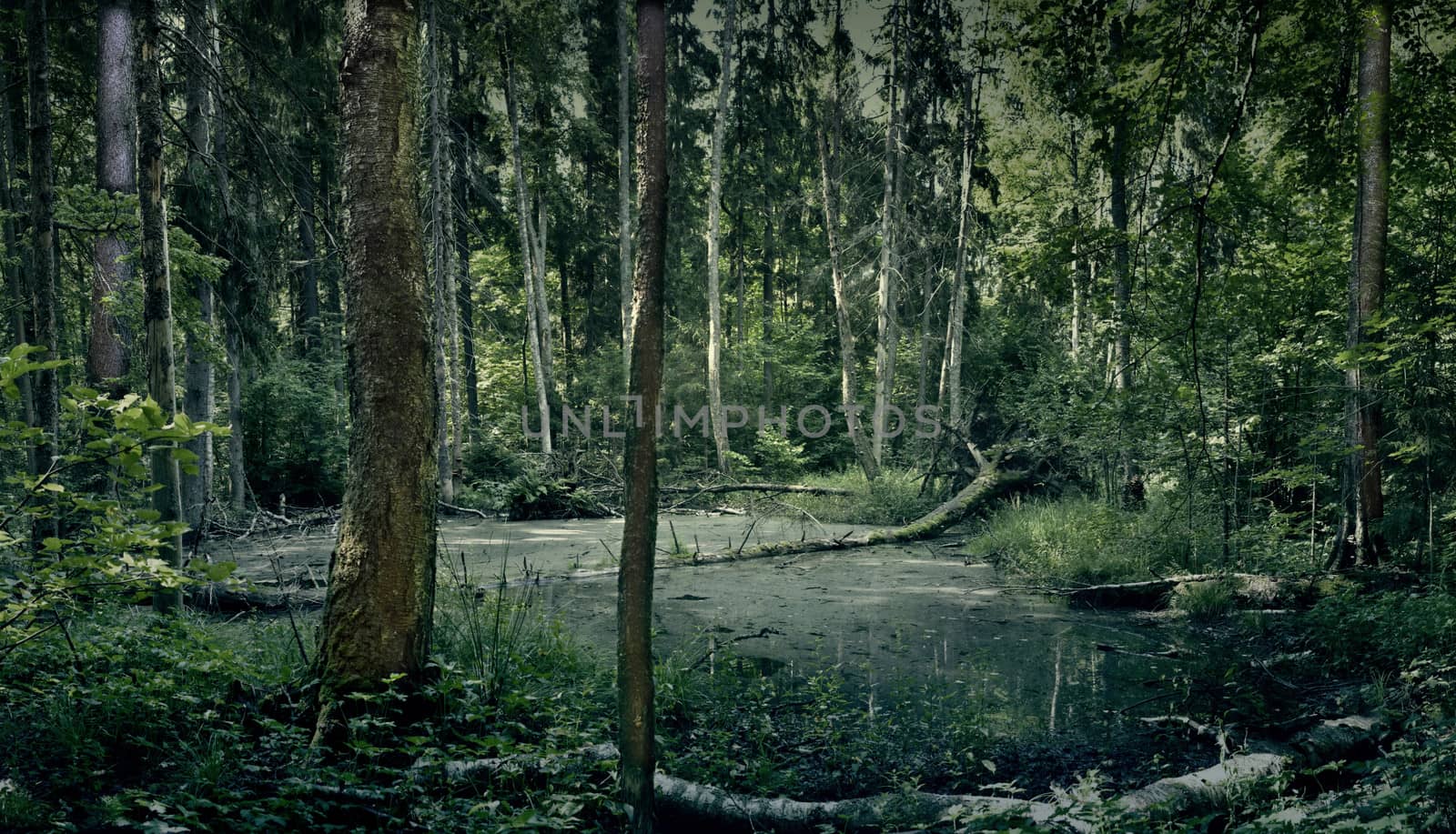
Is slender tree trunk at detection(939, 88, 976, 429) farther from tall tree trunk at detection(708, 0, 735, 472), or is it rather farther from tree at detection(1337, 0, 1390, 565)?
tree at detection(1337, 0, 1390, 565)

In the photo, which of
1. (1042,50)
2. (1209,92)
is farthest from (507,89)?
(1042,50)

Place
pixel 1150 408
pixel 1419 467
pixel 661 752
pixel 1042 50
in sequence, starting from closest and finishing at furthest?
pixel 1042 50
pixel 661 752
pixel 1419 467
pixel 1150 408

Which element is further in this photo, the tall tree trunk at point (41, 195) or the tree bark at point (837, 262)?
the tree bark at point (837, 262)

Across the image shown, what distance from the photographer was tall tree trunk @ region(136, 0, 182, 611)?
5.25 m

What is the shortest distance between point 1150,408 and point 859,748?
18.6ft

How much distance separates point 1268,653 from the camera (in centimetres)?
577

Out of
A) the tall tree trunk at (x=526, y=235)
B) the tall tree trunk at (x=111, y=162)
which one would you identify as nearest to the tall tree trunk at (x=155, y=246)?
the tall tree trunk at (x=111, y=162)

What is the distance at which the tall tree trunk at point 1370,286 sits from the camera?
247 inches

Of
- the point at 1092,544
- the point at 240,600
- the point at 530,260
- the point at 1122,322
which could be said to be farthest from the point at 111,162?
the point at 530,260

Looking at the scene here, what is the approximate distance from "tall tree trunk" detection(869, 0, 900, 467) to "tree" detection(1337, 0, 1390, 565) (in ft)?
38.5

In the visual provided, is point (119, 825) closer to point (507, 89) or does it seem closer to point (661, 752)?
point (661, 752)

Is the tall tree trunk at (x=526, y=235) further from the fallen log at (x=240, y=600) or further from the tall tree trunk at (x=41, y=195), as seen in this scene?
the tall tree trunk at (x=41, y=195)

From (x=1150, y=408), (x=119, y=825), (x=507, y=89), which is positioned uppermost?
(x=507, y=89)

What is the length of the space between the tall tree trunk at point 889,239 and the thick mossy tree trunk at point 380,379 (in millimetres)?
15180
